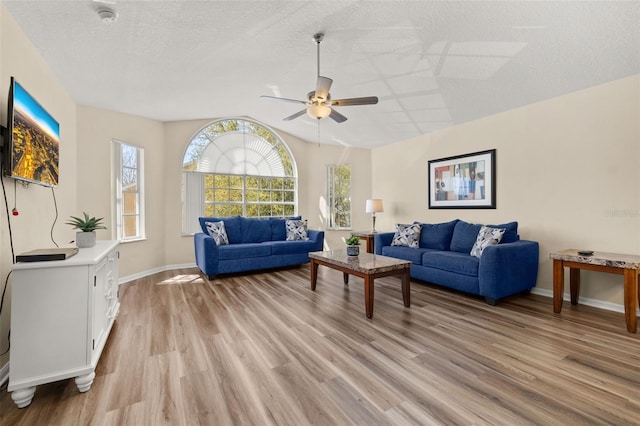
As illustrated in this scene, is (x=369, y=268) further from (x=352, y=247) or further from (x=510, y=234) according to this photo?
(x=510, y=234)

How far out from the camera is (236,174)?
5953mm

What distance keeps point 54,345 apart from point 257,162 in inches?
190

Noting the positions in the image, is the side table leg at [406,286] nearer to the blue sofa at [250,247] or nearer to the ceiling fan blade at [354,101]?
the ceiling fan blade at [354,101]

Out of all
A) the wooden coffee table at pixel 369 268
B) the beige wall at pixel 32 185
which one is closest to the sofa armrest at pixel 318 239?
the wooden coffee table at pixel 369 268

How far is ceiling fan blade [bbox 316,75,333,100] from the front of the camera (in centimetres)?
272

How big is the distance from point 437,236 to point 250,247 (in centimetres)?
297

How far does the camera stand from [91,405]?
1.65 metres

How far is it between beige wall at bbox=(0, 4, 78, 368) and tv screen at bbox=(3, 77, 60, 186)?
0.31 ft

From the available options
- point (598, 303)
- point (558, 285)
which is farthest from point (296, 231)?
point (598, 303)

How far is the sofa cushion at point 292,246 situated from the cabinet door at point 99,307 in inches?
112

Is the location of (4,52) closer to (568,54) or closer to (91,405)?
(91,405)

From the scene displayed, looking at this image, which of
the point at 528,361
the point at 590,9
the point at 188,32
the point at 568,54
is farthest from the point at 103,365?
the point at 568,54

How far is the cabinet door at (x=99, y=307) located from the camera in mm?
1896

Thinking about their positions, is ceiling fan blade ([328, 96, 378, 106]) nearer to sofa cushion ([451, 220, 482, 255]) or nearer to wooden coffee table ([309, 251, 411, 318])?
wooden coffee table ([309, 251, 411, 318])
